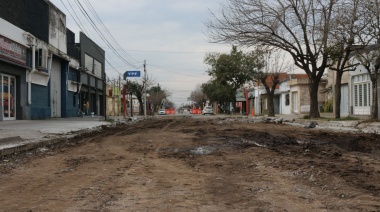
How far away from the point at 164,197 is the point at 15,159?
5.30 metres

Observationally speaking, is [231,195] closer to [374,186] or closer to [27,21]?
[374,186]

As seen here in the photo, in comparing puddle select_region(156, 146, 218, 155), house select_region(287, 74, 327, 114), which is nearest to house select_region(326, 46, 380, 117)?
house select_region(287, 74, 327, 114)

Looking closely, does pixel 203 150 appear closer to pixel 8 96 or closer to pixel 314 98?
pixel 8 96

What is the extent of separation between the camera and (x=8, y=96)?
931 inches

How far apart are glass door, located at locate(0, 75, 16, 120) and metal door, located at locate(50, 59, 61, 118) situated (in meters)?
6.28

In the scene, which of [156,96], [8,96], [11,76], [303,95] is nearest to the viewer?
[8,96]

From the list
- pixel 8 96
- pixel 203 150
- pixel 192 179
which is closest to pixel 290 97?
pixel 8 96

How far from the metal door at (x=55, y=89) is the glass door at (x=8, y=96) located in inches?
247

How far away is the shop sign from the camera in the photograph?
21677mm

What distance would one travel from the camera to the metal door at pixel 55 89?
3108 cm

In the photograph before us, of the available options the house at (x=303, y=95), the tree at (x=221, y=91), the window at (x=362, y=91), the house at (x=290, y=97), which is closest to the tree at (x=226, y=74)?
the tree at (x=221, y=91)

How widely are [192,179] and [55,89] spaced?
1100 inches

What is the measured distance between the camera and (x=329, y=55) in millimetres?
25656

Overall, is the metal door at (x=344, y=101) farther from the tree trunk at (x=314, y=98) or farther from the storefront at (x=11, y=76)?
the storefront at (x=11, y=76)
